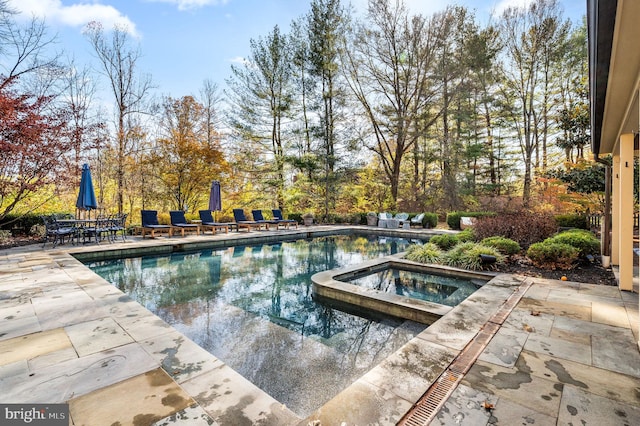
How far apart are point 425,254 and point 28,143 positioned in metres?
10.3

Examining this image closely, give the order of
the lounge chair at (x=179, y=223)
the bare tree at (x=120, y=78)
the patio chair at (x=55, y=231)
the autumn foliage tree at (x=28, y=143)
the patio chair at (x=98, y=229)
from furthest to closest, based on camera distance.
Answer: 1. the bare tree at (x=120, y=78)
2. the lounge chair at (x=179, y=223)
3. the patio chair at (x=98, y=229)
4. the patio chair at (x=55, y=231)
5. the autumn foliage tree at (x=28, y=143)

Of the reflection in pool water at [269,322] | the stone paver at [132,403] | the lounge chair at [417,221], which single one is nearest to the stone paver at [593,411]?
the reflection in pool water at [269,322]

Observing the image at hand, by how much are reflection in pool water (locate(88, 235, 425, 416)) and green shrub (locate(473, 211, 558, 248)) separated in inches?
150

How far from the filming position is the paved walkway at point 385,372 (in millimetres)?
1612

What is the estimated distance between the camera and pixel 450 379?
1972mm

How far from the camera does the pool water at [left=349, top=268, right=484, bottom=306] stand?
4672mm

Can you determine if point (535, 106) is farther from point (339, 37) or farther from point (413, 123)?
point (339, 37)

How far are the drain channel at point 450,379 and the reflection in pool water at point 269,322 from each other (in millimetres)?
775

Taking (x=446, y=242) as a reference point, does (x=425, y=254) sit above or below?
below

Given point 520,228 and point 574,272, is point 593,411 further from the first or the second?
point 520,228

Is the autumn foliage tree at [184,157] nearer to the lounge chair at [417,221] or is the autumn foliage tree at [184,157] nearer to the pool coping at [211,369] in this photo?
the lounge chair at [417,221]

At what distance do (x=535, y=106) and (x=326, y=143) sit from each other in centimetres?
1169

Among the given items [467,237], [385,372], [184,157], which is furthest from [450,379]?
[184,157]

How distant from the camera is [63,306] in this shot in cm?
337
